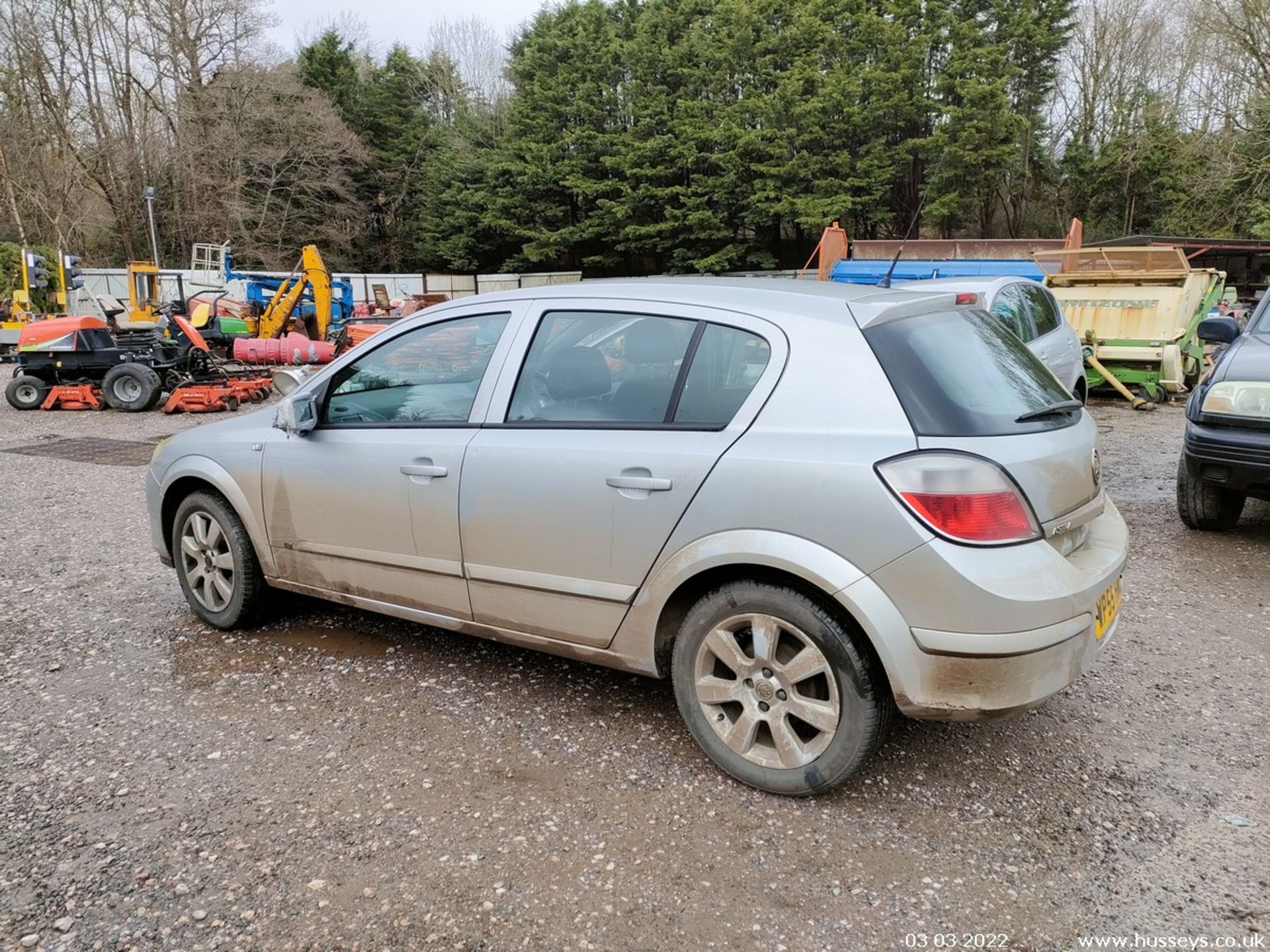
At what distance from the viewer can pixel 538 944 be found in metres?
2.17

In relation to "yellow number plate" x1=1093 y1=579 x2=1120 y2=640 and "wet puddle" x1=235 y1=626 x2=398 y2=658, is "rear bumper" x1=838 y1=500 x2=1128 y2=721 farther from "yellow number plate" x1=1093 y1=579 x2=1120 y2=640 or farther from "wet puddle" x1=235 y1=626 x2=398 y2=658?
"wet puddle" x1=235 y1=626 x2=398 y2=658

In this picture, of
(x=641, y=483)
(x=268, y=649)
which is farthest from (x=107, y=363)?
(x=641, y=483)

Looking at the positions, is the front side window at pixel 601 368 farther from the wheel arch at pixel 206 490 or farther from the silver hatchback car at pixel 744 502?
the wheel arch at pixel 206 490

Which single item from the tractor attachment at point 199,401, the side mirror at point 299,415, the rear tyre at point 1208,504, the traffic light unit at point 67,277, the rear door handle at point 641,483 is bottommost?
the rear tyre at point 1208,504

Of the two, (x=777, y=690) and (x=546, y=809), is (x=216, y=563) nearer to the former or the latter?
(x=546, y=809)

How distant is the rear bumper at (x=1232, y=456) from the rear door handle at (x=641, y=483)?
3896mm

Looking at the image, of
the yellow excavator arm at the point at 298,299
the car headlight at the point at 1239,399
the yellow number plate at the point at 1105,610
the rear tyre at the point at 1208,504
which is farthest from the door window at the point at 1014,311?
the yellow excavator arm at the point at 298,299

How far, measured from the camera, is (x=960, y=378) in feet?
8.72

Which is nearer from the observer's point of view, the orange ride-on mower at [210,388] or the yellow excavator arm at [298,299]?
the orange ride-on mower at [210,388]

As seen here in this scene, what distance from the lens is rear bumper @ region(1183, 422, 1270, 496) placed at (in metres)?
4.75

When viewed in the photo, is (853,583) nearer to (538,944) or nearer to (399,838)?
(538,944)

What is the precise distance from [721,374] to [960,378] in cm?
74

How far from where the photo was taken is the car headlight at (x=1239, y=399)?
15.7 ft

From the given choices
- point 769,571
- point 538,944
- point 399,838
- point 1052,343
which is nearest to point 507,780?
point 399,838
